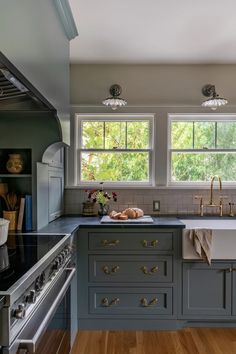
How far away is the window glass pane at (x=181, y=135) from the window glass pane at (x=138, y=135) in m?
0.28

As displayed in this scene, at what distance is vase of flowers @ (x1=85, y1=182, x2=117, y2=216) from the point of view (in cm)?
298

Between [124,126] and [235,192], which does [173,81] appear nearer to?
[124,126]

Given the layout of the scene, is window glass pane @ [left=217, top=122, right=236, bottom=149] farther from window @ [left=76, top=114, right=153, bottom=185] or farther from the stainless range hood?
the stainless range hood

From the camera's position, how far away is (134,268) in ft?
8.06

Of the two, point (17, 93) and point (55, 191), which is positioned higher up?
point (17, 93)

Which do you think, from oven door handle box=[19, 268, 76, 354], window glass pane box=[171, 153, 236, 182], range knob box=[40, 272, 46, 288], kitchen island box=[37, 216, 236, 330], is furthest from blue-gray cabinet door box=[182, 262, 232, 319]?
range knob box=[40, 272, 46, 288]

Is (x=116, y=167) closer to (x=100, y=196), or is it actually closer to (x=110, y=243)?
(x=100, y=196)

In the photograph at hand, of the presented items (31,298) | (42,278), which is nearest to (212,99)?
(42,278)

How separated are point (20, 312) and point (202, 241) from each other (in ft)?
5.69

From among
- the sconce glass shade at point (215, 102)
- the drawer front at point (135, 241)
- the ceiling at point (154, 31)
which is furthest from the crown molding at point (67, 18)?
the drawer front at point (135, 241)

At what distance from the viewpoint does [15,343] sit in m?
0.99

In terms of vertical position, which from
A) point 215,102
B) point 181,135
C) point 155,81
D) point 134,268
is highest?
point 155,81

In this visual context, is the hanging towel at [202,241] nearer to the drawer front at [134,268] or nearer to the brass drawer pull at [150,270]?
the drawer front at [134,268]

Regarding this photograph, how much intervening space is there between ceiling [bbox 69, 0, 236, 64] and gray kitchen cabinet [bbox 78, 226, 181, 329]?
5.41 ft
